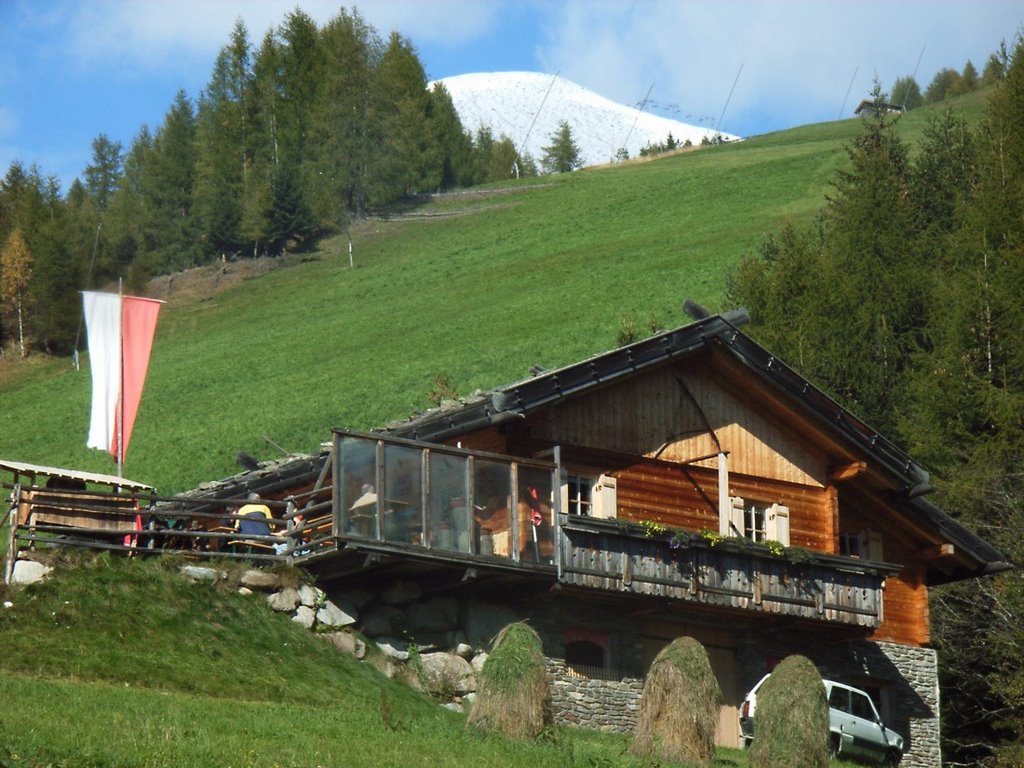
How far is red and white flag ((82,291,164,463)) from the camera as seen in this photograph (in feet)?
90.3

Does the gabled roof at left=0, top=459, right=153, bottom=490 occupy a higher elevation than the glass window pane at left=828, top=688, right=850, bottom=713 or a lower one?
higher

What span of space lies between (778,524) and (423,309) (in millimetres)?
47454

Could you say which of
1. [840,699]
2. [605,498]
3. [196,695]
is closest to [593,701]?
[605,498]

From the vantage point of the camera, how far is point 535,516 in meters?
25.8

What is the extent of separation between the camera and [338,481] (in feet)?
78.6

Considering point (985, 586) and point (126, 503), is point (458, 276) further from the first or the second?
point (126, 503)

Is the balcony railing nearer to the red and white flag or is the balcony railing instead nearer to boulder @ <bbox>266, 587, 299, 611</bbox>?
boulder @ <bbox>266, 587, 299, 611</bbox>

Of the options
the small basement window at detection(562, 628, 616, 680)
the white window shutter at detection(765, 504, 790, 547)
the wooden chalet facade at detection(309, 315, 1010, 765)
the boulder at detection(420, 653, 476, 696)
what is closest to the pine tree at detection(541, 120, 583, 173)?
the wooden chalet facade at detection(309, 315, 1010, 765)

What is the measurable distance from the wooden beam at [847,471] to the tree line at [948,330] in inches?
199

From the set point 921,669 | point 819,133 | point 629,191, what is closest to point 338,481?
point 921,669

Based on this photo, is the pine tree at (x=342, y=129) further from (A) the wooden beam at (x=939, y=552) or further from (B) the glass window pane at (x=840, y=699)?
(B) the glass window pane at (x=840, y=699)

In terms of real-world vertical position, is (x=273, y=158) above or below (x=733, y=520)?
above

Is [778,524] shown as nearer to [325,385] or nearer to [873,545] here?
[873,545]

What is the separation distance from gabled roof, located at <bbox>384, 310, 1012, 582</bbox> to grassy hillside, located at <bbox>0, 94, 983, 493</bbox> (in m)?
28.3
